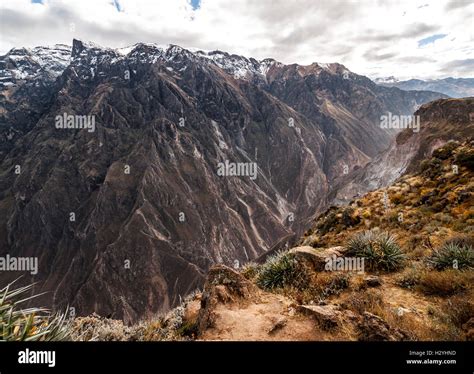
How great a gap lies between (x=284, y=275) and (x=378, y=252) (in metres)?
2.88

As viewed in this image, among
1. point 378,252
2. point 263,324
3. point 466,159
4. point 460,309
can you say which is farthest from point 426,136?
point 263,324

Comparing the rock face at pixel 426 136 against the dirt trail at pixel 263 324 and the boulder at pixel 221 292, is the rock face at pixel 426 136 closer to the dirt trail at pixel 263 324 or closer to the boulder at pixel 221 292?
the boulder at pixel 221 292

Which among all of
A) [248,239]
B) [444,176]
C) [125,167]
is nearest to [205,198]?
[248,239]

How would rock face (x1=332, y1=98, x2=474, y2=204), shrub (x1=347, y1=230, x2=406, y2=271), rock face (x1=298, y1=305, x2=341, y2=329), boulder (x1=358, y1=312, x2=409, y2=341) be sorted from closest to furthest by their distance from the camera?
boulder (x1=358, y1=312, x2=409, y2=341), rock face (x1=298, y1=305, x2=341, y2=329), shrub (x1=347, y1=230, x2=406, y2=271), rock face (x1=332, y1=98, x2=474, y2=204)

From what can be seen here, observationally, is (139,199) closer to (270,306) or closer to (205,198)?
(205,198)

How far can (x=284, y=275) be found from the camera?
8.97 meters

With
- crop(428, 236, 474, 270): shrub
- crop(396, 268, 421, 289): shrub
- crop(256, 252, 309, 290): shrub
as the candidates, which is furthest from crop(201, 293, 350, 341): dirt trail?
crop(428, 236, 474, 270): shrub

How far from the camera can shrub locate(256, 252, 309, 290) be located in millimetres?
8633

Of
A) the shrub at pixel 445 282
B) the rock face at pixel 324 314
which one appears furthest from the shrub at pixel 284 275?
the shrub at pixel 445 282

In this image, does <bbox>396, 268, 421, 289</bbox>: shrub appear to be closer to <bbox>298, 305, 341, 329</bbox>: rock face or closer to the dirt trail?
<bbox>298, 305, 341, 329</bbox>: rock face

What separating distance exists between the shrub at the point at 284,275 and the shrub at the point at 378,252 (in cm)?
199

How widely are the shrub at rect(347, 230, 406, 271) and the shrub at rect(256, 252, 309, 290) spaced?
1.99m

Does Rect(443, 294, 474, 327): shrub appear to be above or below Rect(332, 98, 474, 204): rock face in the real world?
below

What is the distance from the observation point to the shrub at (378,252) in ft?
29.6
